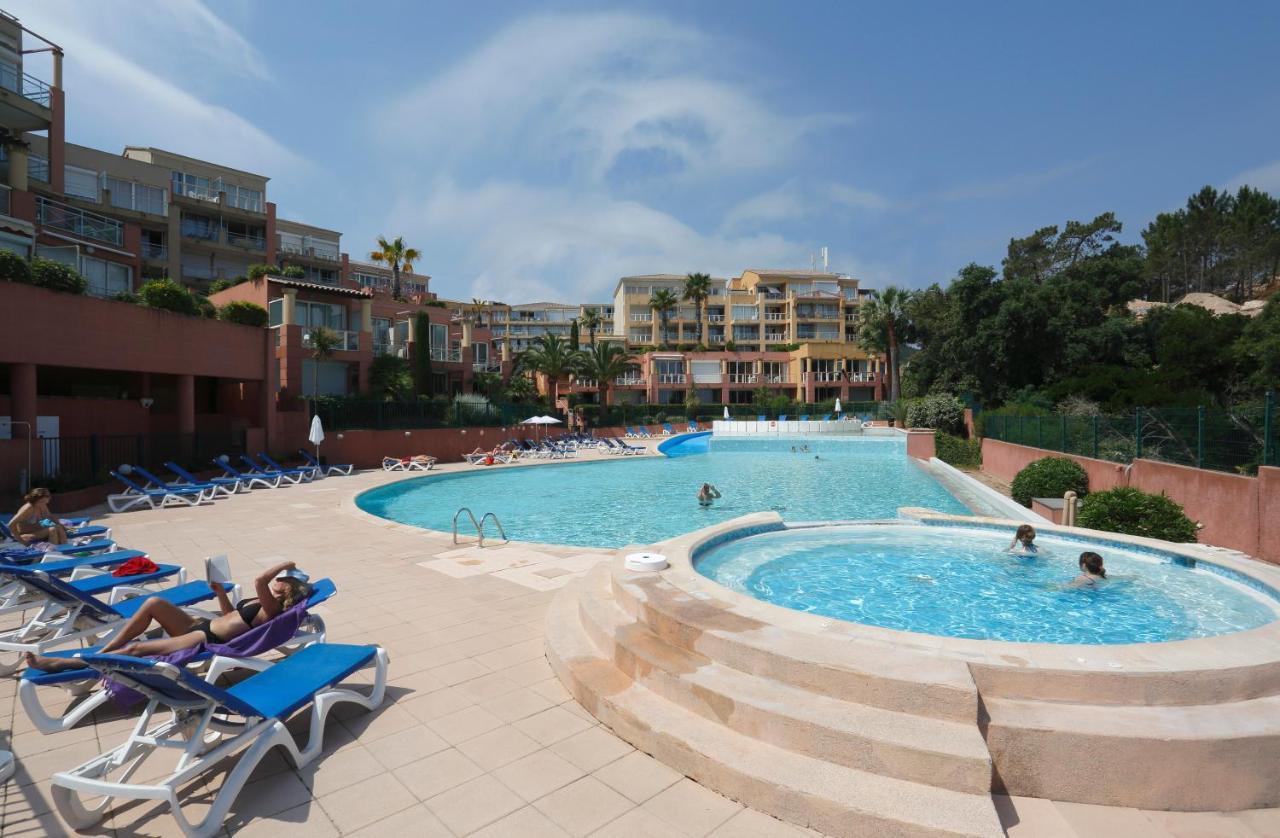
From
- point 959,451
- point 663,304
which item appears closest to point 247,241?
point 663,304

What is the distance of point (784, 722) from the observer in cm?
333

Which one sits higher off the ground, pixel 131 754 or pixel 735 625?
pixel 735 625

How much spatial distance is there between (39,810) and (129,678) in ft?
2.86

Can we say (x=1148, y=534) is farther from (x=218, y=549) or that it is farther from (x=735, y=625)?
(x=218, y=549)

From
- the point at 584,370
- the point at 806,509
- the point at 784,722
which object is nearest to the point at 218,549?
the point at 784,722

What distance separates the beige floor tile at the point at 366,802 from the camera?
3061mm

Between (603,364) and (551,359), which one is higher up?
(551,359)

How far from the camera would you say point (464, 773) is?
11.3 ft

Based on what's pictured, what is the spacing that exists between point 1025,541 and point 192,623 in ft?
30.5

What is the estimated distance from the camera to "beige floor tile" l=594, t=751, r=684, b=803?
3285mm

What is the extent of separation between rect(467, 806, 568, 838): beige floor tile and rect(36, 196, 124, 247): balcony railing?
82.1 ft

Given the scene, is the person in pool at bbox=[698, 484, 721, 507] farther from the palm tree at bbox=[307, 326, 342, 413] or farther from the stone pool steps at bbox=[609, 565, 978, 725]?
the palm tree at bbox=[307, 326, 342, 413]

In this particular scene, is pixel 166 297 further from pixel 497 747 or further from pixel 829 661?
pixel 829 661

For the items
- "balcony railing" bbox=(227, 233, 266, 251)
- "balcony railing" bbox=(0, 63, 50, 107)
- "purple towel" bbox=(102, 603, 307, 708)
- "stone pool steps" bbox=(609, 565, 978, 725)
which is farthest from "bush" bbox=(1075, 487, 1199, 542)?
"balcony railing" bbox=(227, 233, 266, 251)
